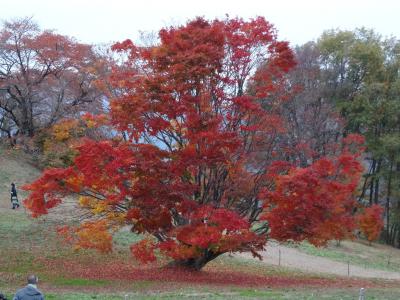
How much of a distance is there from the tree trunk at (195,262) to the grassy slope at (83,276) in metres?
3.47

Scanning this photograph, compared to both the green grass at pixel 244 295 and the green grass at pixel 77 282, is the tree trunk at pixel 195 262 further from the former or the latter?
the green grass at pixel 244 295

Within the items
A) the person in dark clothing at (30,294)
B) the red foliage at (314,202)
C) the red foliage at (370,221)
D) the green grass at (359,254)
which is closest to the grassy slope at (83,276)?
the red foliage at (314,202)

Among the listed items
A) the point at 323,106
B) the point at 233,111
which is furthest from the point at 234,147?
the point at 323,106

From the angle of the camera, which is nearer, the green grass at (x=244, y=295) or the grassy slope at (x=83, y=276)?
the green grass at (x=244, y=295)

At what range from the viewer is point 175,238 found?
22.5 metres

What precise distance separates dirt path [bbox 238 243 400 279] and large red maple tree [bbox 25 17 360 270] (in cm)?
1314

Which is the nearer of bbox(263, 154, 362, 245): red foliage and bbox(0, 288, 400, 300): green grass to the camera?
bbox(0, 288, 400, 300): green grass

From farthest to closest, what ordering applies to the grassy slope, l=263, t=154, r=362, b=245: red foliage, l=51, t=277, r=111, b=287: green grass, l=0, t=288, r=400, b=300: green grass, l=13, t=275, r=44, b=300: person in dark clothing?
l=51, t=277, r=111, b=287: green grass
l=263, t=154, r=362, b=245: red foliage
the grassy slope
l=0, t=288, r=400, b=300: green grass
l=13, t=275, r=44, b=300: person in dark clothing

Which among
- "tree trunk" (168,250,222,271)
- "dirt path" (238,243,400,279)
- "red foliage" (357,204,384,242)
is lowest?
"dirt path" (238,243,400,279)

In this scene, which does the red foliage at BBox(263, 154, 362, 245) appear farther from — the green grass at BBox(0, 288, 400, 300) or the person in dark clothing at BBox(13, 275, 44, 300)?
the person in dark clothing at BBox(13, 275, 44, 300)

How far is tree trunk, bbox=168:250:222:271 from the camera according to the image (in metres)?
24.0

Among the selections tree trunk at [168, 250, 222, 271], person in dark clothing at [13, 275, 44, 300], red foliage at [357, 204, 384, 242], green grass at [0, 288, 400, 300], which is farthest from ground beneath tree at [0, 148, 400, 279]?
person in dark clothing at [13, 275, 44, 300]

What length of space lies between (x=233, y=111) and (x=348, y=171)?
463 centimetres

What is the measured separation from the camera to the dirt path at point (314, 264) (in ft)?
114
